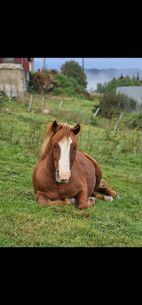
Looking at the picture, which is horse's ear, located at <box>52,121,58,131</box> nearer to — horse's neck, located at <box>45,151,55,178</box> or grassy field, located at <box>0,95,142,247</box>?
horse's neck, located at <box>45,151,55,178</box>

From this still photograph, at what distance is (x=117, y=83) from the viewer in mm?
52500

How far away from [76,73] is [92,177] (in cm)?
3327

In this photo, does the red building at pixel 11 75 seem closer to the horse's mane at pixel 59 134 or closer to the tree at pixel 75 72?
the tree at pixel 75 72

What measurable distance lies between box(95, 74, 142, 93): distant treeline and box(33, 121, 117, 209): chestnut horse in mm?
42680

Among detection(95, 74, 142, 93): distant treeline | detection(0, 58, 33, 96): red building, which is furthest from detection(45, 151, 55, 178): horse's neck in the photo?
detection(95, 74, 142, 93): distant treeline

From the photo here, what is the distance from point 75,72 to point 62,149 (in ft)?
114

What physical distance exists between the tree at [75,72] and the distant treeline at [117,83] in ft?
30.2

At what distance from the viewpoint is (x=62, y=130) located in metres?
4.04

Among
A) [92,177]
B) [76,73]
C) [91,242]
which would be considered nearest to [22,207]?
[91,242]

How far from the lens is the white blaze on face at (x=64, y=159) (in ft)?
12.4

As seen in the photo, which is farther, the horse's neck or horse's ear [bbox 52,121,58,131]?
the horse's neck

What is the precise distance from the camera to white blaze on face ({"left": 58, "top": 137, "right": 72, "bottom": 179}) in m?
3.78

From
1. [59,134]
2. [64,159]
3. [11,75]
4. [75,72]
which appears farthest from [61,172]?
[75,72]
